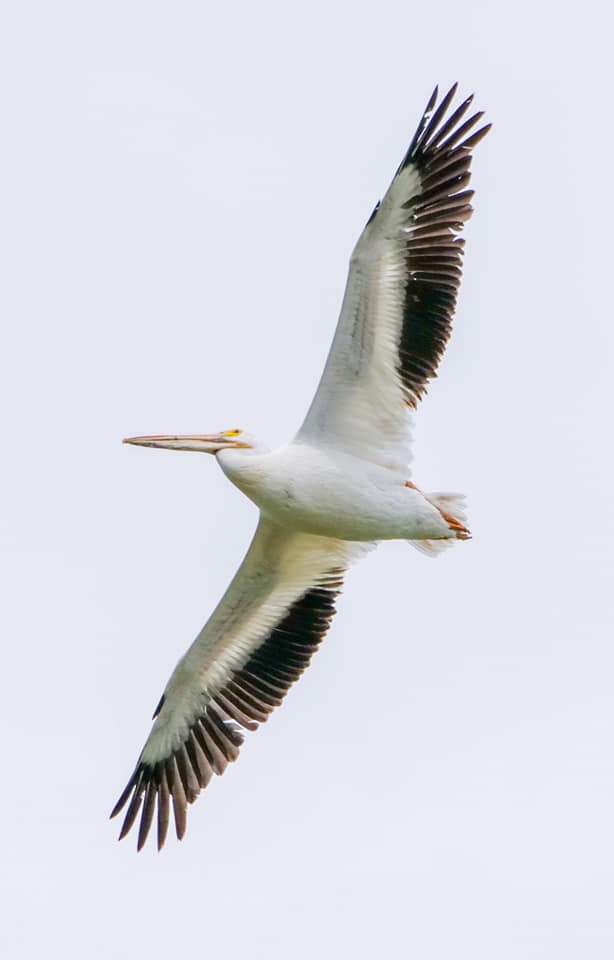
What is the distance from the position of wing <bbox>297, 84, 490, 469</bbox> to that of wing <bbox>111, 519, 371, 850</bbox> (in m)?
1.37

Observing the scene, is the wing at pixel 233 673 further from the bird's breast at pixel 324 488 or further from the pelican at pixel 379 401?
the bird's breast at pixel 324 488

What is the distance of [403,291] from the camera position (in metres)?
13.1

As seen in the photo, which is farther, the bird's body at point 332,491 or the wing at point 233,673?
the wing at point 233,673

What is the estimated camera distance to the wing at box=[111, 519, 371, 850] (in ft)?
47.2

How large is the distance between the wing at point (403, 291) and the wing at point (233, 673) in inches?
53.8

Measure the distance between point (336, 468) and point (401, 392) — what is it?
2.28 ft


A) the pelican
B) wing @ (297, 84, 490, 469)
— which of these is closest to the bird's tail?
the pelican

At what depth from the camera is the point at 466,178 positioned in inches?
523

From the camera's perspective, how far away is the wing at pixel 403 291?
1308 cm

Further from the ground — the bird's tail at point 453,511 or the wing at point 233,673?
the bird's tail at point 453,511

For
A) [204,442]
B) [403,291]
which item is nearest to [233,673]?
[204,442]

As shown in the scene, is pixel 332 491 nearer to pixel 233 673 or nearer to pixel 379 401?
pixel 379 401

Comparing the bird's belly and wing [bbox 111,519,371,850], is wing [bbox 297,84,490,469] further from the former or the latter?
wing [bbox 111,519,371,850]

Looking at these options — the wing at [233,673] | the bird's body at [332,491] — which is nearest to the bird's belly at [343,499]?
the bird's body at [332,491]
